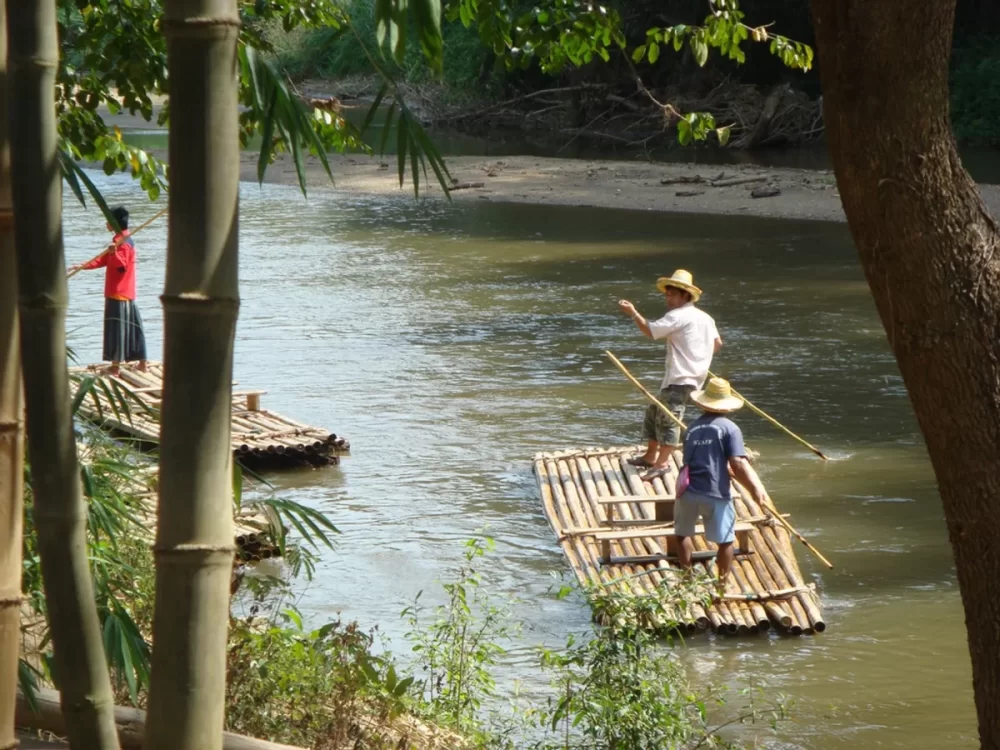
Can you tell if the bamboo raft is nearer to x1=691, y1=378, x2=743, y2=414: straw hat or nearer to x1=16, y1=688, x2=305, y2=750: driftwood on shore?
x1=691, y1=378, x2=743, y2=414: straw hat

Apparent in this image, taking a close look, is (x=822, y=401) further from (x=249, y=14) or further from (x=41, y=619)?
(x=41, y=619)

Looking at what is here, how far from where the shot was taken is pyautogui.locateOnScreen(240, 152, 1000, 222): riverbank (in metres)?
27.8

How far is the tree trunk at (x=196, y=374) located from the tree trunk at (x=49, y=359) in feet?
1.22

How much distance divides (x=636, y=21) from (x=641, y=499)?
33709mm

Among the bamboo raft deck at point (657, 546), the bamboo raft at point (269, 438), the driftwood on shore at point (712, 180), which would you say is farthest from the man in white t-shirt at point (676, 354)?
the driftwood on shore at point (712, 180)

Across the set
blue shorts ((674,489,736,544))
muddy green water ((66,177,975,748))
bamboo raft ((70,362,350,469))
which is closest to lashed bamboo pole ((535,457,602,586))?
muddy green water ((66,177,975,748))

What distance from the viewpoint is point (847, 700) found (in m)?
7.14

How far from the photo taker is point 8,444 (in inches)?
99.7

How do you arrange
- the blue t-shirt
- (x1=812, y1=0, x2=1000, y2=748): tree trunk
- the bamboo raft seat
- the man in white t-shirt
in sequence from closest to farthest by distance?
1. (x1=812, y1=0, x2=1000, y2=748): tree trunk
2. the blue t-shirt
3. the bamboo raft seat
4. the man in white t-shirt

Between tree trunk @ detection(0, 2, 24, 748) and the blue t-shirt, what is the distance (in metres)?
5.50

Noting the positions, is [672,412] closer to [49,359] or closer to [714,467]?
[714,467]

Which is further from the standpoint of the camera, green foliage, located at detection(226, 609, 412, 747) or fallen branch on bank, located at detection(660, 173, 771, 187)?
fallen branch on bank, located at detection(660, 173, 771, 187)

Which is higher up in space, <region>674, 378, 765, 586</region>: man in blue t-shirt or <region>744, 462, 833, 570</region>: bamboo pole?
<region>674, 378, 765, 586</region>: man in blue t-shirt

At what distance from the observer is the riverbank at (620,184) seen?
91.2ft
